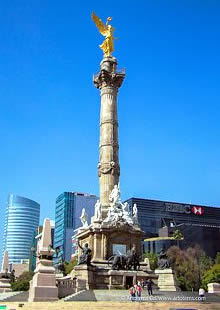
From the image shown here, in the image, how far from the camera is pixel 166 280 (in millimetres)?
31234

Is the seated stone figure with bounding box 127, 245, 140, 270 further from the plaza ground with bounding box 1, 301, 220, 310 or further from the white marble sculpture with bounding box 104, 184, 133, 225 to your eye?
the plaza ground with bounding box 1, 301, 220, 310

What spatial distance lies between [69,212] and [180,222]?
40.8 meters

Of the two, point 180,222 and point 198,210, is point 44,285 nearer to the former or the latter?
point 180,222

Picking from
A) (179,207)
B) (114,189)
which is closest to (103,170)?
(114,189)

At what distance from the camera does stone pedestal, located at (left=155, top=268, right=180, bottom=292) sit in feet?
101

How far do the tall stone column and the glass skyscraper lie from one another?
296 ft

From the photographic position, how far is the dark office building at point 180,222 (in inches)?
3329

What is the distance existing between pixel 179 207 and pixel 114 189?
76.3 meters

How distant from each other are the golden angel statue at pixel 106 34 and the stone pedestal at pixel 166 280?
72.5 ft

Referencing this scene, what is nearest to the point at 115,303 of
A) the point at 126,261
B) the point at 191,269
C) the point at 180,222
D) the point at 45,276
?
the point at 45,276

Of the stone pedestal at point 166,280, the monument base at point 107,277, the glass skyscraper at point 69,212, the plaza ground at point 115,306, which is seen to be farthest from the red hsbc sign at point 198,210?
the plaza ground at point 115,306

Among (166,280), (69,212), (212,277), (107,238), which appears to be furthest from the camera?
(69,212)

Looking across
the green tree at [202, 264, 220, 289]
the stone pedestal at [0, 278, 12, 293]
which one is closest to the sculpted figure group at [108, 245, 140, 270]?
the stone pedestal at [0, 278, 12, 293]

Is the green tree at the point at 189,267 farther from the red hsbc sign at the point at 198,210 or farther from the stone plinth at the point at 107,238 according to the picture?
the red hsbc sign at the point at 198,210
